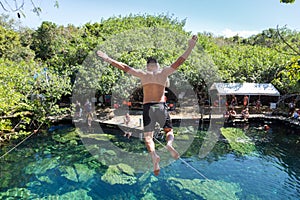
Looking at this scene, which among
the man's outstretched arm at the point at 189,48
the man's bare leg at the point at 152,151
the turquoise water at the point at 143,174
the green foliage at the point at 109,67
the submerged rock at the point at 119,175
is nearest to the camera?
the man's outstretched arm at the point at 189,48

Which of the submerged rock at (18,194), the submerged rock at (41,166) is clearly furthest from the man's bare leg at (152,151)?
the submerged rock at (41,166)

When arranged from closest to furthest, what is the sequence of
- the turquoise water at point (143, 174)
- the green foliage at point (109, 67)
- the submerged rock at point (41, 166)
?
1. the turquoise water at point (143, 174)
2. the submerged rock at point (41, 166)
3. the green foliage at point (109, 67)

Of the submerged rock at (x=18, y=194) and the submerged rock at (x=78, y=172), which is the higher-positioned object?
the submerged rock at (x=78, y=172)

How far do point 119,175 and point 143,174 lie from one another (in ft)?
3.05

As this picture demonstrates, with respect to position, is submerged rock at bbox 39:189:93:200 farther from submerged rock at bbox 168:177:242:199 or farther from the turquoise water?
submerged rock at bbox 168:177:242:199

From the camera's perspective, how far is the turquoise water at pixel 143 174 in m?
7.81

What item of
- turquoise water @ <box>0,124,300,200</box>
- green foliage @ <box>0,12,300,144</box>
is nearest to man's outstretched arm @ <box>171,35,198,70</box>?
turquoise water @ <box>0,124,300,200</box>

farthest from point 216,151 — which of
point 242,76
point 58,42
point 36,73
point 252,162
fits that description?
point 58,42

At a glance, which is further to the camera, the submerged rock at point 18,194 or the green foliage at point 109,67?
the green foliage at point 109,67

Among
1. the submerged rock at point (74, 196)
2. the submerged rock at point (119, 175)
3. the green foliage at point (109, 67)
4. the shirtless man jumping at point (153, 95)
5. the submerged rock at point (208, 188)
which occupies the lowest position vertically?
the submerged rock at point (74, 196)

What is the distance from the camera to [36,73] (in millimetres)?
11383

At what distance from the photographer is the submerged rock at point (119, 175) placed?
8.48 m

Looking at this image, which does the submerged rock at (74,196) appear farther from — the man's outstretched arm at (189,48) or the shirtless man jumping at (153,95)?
the man's outstretched arm at (189,48)

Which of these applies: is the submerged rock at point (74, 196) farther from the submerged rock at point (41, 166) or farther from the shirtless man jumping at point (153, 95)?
the shirtless man jumping at point (153, 95)
